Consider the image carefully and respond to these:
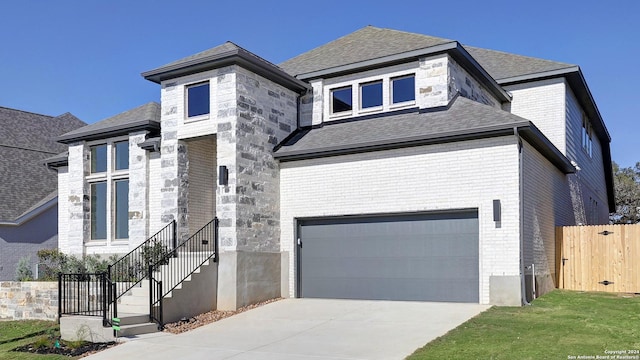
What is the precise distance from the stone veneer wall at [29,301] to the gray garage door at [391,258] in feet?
21.8

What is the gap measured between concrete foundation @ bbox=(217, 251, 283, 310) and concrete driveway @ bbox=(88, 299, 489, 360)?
0.55 meters

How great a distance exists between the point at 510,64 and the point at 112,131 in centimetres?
1396

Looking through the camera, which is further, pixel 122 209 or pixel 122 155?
pixel 122 155

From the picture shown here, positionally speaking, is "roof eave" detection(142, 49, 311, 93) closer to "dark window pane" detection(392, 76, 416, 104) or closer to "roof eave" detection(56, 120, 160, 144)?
"roof eave" detection(56, 120, 160, 144)

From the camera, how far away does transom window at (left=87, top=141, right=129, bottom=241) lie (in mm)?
19719

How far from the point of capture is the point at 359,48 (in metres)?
19.6

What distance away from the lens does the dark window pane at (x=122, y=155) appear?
19.8 m

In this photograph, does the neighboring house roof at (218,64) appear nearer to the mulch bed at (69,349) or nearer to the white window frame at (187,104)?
the white window frame at (187,104)

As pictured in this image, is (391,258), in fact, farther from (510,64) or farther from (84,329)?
(510,64)

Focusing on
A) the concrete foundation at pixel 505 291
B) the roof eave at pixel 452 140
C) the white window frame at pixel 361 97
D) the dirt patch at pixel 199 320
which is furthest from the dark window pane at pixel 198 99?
the concrete foundation at pixel 505 291

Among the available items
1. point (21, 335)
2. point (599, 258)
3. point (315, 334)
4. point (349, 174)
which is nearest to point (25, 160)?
point (21, 335)

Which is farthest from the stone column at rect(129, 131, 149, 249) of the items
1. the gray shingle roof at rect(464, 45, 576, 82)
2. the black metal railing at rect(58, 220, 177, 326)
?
the gray shingle roof at rect(464, 45, 576, 82)

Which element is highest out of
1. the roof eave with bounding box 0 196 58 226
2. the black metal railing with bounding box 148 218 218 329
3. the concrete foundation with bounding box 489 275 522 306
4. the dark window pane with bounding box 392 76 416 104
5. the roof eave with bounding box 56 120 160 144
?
the dark window pane with bounding box 392 76 416 104

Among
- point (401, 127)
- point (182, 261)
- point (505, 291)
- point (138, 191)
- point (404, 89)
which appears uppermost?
point (404, 89)
